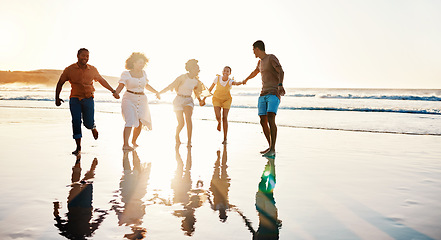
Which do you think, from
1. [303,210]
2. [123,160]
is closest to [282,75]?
[123,160]

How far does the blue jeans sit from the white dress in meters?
0.73

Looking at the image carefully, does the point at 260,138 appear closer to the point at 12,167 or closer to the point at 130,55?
the point at 130,55

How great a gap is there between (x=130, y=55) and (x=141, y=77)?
51cm

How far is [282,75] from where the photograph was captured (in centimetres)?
846

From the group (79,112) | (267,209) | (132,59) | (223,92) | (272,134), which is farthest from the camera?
(223,92)

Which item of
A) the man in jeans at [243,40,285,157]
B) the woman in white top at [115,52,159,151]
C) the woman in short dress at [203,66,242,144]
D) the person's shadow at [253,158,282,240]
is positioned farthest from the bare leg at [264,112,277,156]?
the woman in white top at [115,52,159,151]

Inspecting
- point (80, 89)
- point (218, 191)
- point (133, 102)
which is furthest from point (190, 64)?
point (218, 191)

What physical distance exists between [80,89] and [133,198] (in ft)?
14.3

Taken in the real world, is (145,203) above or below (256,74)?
below

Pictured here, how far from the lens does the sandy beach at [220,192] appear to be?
3432 millimetres

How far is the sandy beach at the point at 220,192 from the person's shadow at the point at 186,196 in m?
0.01

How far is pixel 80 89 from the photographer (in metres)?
8.14

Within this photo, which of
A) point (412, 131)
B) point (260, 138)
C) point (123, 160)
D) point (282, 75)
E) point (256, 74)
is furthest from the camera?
point (412, 131)

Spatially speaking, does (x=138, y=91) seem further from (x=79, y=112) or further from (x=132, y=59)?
(x=79, y=112)
